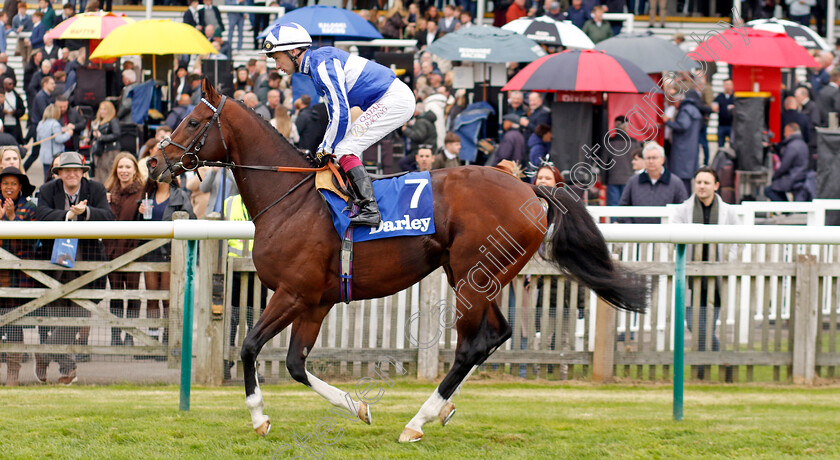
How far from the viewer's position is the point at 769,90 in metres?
12.5

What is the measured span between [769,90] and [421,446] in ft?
29.4

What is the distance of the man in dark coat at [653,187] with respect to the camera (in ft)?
29.4

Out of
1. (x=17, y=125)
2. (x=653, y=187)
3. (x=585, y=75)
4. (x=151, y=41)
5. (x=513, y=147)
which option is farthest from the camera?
(x=17, y=125)

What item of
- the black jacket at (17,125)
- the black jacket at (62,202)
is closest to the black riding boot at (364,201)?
the black jacket at (62,202)

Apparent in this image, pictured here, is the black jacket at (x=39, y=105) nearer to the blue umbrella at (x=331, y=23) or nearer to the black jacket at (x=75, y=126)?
the black jacket at (x=75, y=126)

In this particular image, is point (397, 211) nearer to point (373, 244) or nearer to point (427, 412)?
point (373, 244)

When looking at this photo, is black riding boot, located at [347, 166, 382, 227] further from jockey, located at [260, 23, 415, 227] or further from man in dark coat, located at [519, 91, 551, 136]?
man in dark coat, located at [519, 91, 551, 136]

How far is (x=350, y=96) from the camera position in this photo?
5.69 m

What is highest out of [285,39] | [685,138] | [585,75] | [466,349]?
[285,39]

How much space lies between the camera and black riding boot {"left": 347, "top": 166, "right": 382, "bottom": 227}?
5371mm

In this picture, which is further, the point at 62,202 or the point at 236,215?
the point at 62,202

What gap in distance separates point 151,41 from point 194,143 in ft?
Answer: 26.4

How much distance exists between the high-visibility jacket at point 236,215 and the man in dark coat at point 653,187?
338cm

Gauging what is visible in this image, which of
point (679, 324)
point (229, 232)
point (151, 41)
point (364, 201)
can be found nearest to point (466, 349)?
point (364, 201)
